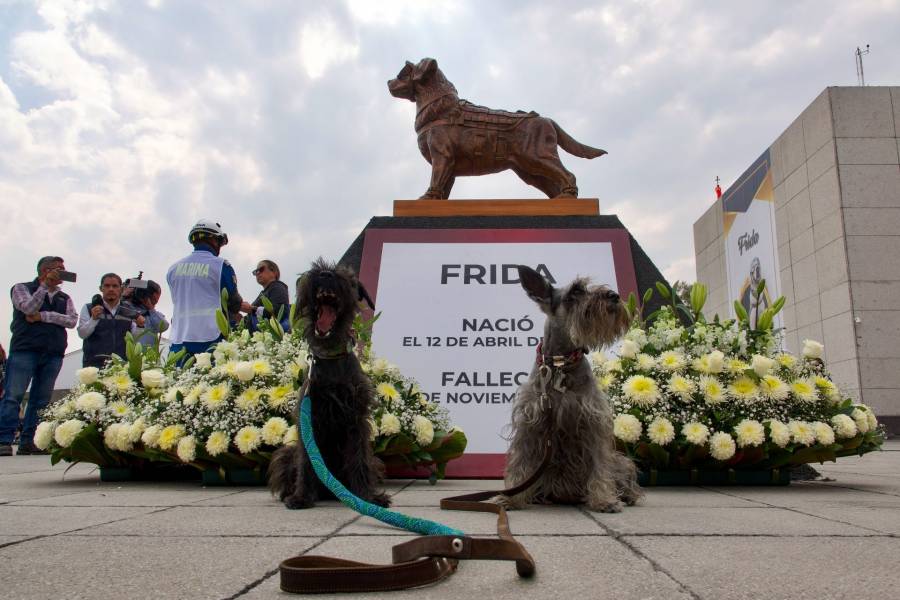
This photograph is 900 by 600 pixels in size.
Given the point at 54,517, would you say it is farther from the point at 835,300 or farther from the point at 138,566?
the point at 835,300

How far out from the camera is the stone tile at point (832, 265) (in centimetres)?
1803

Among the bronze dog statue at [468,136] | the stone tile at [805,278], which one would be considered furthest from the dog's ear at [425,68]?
the stone tile at [805,278]

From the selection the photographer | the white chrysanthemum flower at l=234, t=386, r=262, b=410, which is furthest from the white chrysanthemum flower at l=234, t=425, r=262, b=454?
A: the photographer

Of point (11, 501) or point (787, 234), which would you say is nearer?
point (11, 501)

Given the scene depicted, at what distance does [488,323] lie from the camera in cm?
594

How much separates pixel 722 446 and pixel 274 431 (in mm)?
3053

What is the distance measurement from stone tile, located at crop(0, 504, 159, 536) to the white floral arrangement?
10.1 feet

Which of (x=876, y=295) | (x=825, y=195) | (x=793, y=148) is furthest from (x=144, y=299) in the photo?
(x=793, y=148)

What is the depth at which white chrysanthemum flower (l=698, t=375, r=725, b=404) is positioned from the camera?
4445 mm

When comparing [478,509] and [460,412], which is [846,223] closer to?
[460,412]

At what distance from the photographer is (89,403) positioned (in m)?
4.77

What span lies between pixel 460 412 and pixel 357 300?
2213 mm

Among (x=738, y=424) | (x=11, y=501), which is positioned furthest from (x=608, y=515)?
(x=11, y=501)

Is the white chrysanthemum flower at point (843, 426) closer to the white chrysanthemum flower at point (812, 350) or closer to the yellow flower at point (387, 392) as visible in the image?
the white chrysanthemum flower at point (812, 350)
